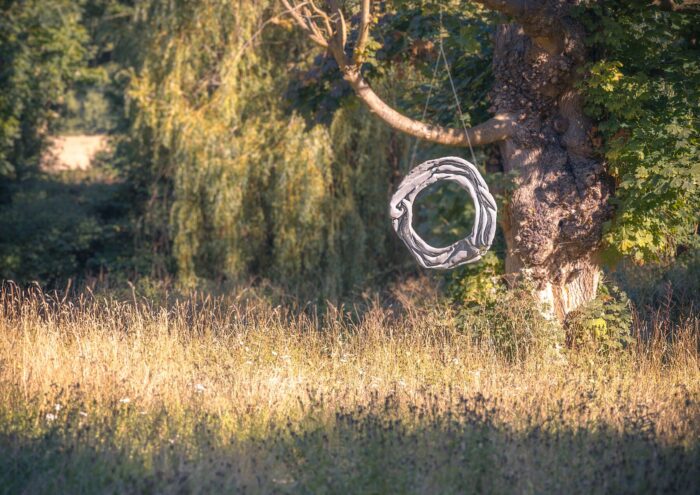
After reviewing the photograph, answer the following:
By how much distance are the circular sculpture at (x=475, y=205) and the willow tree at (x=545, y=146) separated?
3.43 ft

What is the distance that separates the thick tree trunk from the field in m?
0.96

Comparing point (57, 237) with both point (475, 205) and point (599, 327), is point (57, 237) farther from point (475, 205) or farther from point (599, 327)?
point (599, 327)

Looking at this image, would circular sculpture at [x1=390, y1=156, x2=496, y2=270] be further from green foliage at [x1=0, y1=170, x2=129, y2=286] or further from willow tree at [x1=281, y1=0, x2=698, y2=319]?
green foliage at [x1=0, y1=170, x2=129, y2=286]

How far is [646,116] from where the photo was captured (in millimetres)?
7543

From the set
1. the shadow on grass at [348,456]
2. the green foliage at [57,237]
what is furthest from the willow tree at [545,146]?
the green foliage at [57,237]

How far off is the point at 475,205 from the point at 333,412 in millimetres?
2315

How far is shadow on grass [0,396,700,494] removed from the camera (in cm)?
460

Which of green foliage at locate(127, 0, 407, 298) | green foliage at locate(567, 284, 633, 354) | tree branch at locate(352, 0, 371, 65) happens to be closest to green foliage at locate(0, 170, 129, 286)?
green foliage at locate(127, 0, 407, 298)

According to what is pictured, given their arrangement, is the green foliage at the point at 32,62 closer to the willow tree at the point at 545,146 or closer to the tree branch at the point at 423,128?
the willow tree at the point at 545,146

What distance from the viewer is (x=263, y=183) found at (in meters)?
14.2

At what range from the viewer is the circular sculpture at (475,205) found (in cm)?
673

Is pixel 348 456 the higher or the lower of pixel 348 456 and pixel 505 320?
the lower

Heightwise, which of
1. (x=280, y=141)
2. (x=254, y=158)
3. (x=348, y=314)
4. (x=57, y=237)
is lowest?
(x=348, y=314)

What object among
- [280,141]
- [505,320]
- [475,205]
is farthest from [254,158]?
[475,205]
